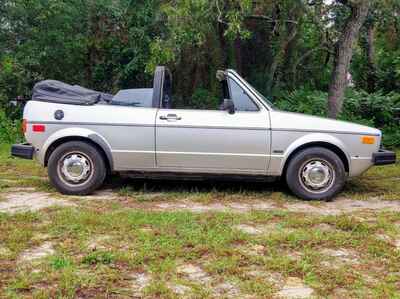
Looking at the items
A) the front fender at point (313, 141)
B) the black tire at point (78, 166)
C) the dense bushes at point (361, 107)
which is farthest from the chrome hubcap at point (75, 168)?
the dense bushes at point (361, 107)

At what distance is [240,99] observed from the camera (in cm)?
641

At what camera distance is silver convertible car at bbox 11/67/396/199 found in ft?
20.6

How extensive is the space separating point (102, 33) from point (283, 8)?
5353 millimetres

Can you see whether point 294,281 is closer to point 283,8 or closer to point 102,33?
point 283,8

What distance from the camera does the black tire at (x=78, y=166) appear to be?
6395mm

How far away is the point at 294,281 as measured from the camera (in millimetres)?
3760

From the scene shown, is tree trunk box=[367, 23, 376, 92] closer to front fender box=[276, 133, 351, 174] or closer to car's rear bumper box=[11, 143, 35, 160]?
front fender box=[276, 133, 351, 174]

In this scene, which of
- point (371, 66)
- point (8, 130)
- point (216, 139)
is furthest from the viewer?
point (371, 66)

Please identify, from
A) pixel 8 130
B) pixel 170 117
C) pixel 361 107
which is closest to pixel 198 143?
pixel 170 117

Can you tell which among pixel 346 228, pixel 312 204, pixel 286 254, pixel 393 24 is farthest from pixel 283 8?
pixel 286 254

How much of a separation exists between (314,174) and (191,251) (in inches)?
102

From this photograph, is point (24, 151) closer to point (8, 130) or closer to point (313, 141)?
point (313, 141)

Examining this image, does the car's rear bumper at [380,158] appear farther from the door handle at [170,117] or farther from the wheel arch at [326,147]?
the door handle at [170,117]

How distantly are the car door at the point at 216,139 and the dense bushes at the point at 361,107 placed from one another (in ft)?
19.1
